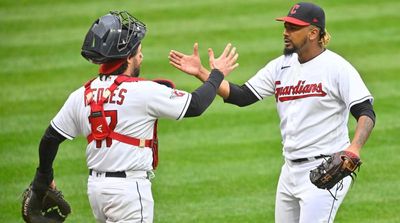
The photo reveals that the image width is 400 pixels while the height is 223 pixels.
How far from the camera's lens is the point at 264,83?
6555 millimetres

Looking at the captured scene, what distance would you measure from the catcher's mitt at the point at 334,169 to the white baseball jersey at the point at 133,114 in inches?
37.8

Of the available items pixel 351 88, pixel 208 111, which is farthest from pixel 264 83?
pixel 208 111

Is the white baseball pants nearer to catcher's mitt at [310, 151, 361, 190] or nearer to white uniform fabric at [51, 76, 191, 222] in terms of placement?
white uniform fabric at [51, 76, 191, 222]

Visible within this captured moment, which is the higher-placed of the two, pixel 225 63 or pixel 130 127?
pixel 225 63

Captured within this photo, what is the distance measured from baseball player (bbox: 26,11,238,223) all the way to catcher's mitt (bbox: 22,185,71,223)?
0.48m

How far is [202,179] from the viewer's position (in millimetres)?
9242

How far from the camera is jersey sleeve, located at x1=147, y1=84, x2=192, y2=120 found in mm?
5508

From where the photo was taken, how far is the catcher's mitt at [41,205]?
600 centimetres

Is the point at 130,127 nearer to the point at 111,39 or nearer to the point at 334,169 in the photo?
the point at 111,39

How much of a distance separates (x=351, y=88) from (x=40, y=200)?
212 centimetres

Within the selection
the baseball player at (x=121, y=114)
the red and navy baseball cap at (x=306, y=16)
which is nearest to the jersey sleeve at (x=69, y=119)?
the baseball player at (x=121, y=114)

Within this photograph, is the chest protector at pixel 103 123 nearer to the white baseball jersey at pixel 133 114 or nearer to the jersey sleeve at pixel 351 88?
the white baseball jersey at pixel 133 114

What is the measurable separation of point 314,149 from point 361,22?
7383 millimetres

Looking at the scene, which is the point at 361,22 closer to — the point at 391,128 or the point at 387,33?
the point at 387,33
